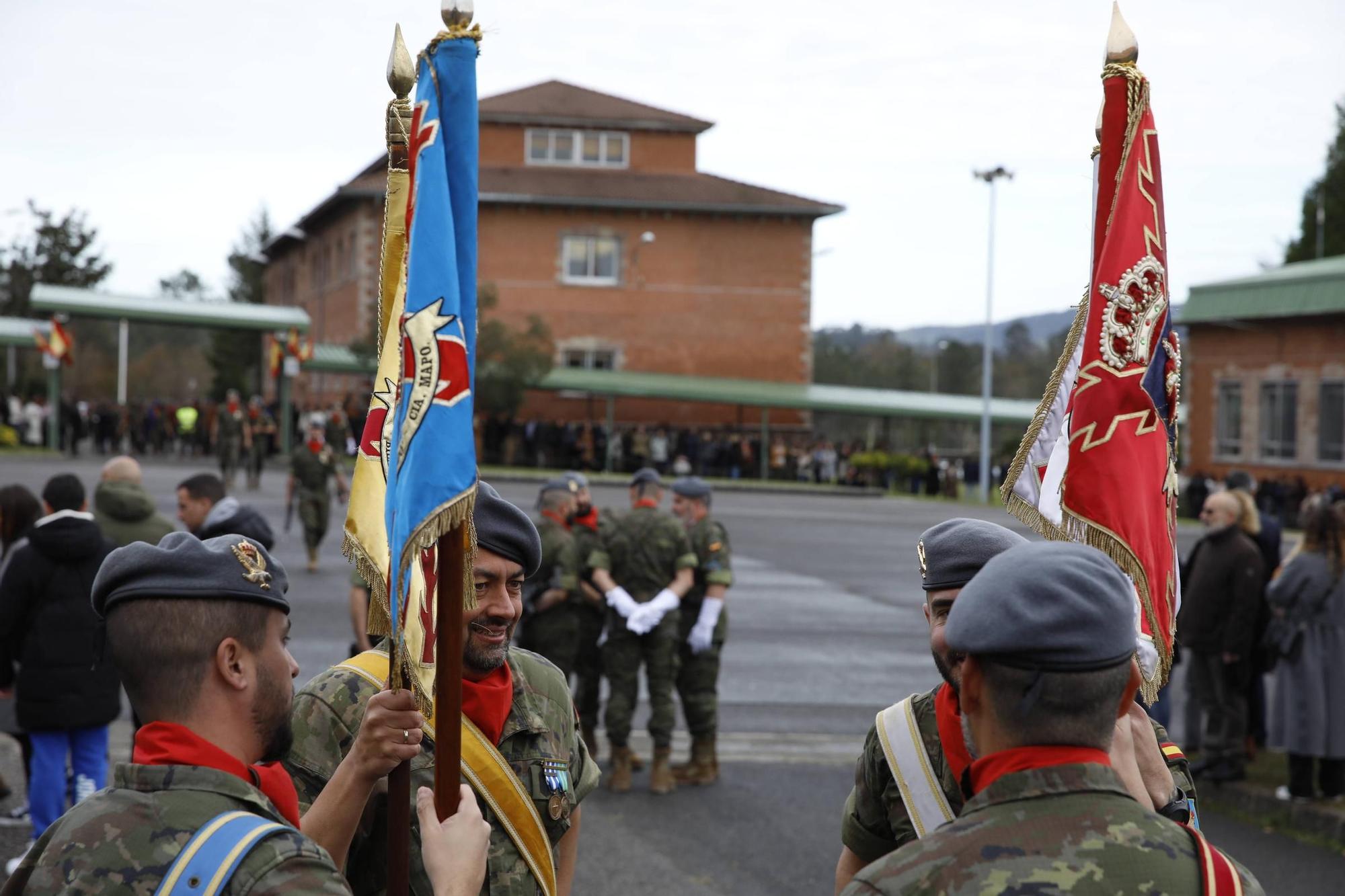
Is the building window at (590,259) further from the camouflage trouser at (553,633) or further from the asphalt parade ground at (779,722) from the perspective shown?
the camouflage trouser at (553,633)

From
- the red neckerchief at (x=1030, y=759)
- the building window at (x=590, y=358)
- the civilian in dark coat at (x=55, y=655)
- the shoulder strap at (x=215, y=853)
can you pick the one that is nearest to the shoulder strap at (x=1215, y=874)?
the red neckerchief at (x=1030, y=759)

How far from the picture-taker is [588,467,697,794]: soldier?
9258 millimetres

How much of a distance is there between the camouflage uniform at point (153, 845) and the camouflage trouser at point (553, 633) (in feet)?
22.9

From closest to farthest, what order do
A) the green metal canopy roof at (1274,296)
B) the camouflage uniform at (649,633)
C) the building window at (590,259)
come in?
the camouflage uniform at (649,633), the green metal canopy roof at (1274,296), the building window at (590,259)

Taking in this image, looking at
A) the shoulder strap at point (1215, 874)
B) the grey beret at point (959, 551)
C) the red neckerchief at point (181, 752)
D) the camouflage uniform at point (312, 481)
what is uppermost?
the grey beret at point (959, 551)

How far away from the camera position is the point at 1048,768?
7.00 feet

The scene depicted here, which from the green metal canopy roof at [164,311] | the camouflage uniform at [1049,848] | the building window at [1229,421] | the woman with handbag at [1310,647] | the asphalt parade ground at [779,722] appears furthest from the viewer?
the building window at [1229,421]

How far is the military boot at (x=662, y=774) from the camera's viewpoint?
916cm

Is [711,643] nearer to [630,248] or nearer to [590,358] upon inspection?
[630,248]

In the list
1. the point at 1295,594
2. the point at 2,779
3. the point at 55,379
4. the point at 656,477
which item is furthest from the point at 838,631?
the point at 55,379

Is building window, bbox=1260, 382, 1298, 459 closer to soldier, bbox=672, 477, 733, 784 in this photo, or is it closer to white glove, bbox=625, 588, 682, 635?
soldier, bbox=672, 477, 733, 784

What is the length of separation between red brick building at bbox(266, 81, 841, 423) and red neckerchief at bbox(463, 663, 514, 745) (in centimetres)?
4693

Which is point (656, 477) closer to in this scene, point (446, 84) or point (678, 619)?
point (678, 619)

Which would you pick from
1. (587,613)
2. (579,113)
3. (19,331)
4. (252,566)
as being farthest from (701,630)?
(579,113)
